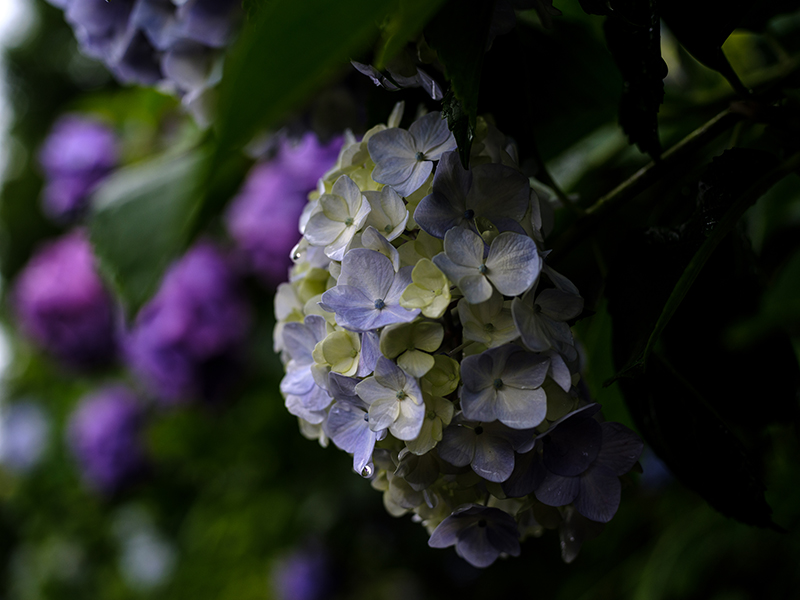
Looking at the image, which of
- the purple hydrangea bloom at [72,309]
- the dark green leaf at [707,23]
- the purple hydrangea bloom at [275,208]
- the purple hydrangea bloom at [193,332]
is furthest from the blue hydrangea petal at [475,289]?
the purple hydrangea bloom at [72,309]

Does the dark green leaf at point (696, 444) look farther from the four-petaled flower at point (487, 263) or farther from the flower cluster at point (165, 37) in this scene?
the flower cluster at point (165, 37)

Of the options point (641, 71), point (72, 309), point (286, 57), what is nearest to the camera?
point (286, 57)

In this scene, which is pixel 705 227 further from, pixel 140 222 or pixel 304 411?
pixel 140 222

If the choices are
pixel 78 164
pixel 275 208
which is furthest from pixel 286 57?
pixel 78 164

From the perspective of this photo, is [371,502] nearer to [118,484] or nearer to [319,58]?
[118,484]

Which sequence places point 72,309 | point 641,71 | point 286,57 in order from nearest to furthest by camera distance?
point 286,57 → point 641,71 → point 72,309

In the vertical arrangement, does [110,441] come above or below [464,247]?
below

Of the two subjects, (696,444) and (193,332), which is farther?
(193,332)
